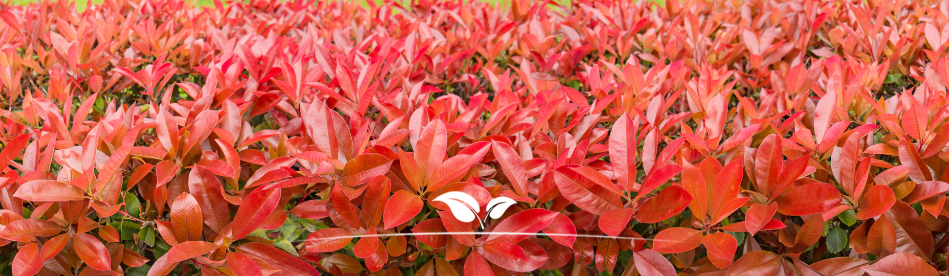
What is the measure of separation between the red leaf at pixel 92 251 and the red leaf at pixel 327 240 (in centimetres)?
44

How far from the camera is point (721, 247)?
1.19 metres

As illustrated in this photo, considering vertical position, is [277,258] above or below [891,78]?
above

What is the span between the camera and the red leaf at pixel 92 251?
1.20 m

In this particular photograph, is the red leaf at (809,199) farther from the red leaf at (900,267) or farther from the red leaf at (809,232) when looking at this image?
the red leaf at (900,267)

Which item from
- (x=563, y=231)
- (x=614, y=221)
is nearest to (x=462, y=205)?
(x=563, y=231)

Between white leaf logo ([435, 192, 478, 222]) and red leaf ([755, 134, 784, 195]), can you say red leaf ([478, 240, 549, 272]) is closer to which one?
white leaf logo ([435, 192, 478, 222])

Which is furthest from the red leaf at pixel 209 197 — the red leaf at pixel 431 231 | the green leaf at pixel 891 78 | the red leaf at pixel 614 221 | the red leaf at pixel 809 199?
the green leaf at pixel 891 78

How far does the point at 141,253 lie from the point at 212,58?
1.29 m

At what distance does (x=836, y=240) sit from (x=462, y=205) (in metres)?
0.96

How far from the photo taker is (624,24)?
3385mm

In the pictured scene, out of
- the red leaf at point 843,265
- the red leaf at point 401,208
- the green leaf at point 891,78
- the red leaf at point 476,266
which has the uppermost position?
the red leaf at point 401,208

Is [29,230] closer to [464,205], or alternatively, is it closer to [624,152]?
[464,205]

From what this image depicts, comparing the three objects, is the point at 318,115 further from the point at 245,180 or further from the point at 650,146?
the point at 650,146

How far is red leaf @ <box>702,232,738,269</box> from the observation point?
3.78ft
